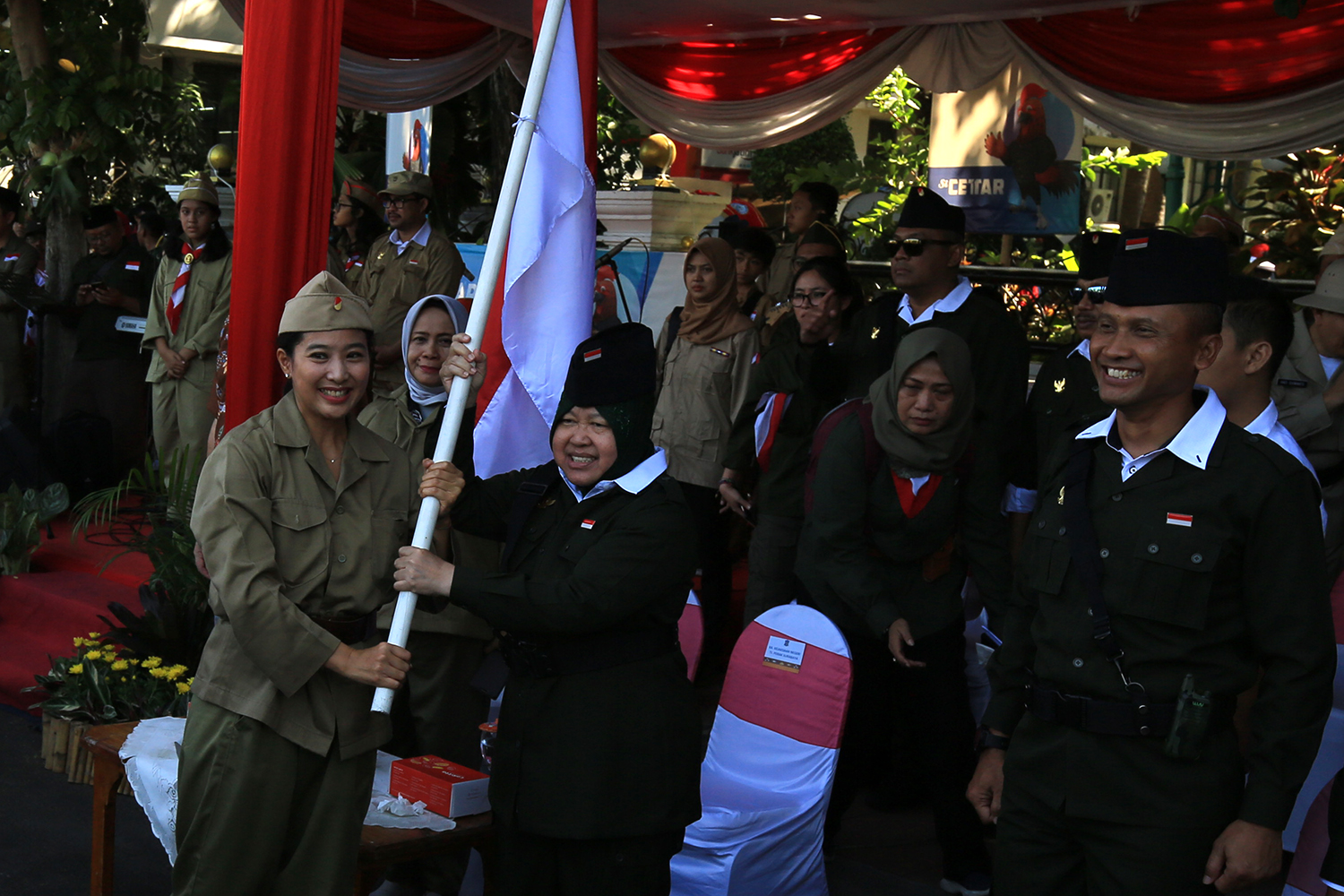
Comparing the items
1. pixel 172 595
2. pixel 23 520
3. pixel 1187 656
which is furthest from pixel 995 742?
pixel 23 520

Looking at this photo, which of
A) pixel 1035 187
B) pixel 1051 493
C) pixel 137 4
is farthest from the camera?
pixel 1035 187

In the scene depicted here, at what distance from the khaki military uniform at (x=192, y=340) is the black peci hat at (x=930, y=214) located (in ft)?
13.7

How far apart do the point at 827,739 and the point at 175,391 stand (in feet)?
17.1

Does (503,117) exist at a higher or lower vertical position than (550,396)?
higher

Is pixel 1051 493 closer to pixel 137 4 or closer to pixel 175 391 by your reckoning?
pixel 175 391

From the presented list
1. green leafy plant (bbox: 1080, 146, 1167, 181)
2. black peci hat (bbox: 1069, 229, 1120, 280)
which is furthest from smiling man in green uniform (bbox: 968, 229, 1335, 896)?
green leafy plant (bbox: 1080, 146, 1167, 181)

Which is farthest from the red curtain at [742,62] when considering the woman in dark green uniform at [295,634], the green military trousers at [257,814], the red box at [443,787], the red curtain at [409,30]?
Result: the green military trousers at [257,814]

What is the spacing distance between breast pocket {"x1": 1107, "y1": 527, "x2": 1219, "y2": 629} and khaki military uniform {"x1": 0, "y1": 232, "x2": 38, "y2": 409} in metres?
8.57

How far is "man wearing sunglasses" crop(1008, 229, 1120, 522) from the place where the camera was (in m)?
4.71

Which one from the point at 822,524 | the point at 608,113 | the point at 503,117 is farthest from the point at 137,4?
the point at 822,524

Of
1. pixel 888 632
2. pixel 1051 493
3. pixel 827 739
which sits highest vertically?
pixel 1051 493

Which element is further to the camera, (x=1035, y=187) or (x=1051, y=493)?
(x=1035, y=187)

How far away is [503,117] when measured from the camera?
8961mm

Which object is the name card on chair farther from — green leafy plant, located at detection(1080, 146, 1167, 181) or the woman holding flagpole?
green leafy plant, located at detection(1080, 146, 1167, 181)
